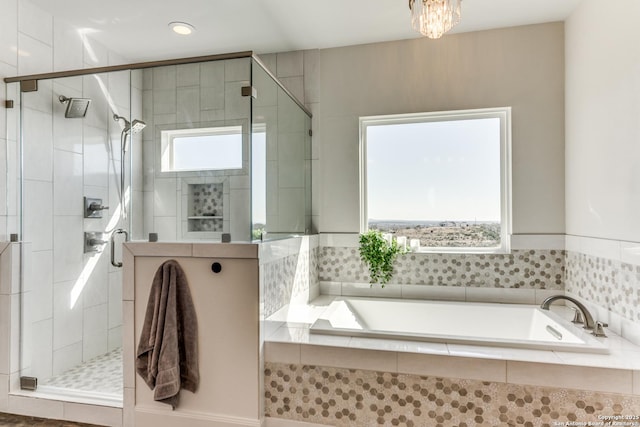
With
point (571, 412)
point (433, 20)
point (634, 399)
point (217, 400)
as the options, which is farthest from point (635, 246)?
point (217, 400)

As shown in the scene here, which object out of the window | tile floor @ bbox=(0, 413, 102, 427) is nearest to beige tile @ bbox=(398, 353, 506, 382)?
the window

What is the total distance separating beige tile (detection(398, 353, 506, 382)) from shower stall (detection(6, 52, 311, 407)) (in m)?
1.00

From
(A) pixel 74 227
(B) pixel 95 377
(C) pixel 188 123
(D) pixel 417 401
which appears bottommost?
(B) pixel 95 377

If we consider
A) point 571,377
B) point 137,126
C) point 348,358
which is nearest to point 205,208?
point 137,126

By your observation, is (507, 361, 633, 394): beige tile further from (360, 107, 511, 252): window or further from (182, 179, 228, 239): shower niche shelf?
(182, 179, 228, 239): shower niche shelf

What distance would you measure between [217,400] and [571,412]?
1704 millimetres

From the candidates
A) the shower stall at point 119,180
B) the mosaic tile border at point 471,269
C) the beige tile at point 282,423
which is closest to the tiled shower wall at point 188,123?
the shower stall at point 119,180

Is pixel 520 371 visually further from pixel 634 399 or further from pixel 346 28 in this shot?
pixel 346 28

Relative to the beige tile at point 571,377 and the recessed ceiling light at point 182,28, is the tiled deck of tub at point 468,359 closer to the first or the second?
the beige tile at point 571,377

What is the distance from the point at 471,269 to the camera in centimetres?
280

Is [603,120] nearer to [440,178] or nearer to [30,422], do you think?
[440,178]

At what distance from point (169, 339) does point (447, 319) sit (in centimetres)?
188

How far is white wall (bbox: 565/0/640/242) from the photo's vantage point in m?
1.91

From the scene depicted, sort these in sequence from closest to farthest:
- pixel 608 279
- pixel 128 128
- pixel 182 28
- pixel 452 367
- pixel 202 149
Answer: pixel 452 367 < pixel 202 149 < pixel 608 279 < pixel 128 128 < pixel 182 28
